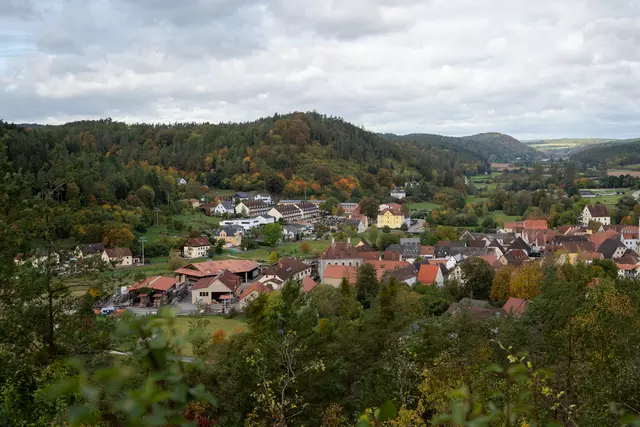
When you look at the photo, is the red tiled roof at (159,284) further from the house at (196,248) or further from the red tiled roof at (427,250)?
the red tiled roof at (427,250)

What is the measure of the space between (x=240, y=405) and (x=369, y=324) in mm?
4838

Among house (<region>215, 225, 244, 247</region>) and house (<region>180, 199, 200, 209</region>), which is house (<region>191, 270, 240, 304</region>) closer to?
house (<region>215, 225, 244, 247</region>)

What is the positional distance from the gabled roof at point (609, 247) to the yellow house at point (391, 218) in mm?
21548

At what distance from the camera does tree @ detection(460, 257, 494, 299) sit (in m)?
25.9

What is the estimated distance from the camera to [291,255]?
4047 centimetres

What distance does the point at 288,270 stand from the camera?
102 ft

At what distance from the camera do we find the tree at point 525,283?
23.6m

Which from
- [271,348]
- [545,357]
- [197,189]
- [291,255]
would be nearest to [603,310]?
[545,357]

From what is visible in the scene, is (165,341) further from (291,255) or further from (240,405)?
(291,255)

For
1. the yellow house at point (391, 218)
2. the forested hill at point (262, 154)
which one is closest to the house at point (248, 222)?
the forested hill at point (262, 154)

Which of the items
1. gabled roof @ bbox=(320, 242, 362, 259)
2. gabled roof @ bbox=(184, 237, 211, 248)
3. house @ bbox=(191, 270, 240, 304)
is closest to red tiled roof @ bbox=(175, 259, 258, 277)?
house @ bbox=(191, 270, 240, 304)

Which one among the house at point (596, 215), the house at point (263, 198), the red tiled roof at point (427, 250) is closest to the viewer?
the red tiled roof at point (427, 250)

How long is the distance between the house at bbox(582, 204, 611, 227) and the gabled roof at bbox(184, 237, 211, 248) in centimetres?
3525

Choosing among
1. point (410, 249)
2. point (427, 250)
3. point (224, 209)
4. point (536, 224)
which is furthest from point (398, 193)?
point (427, 250)
